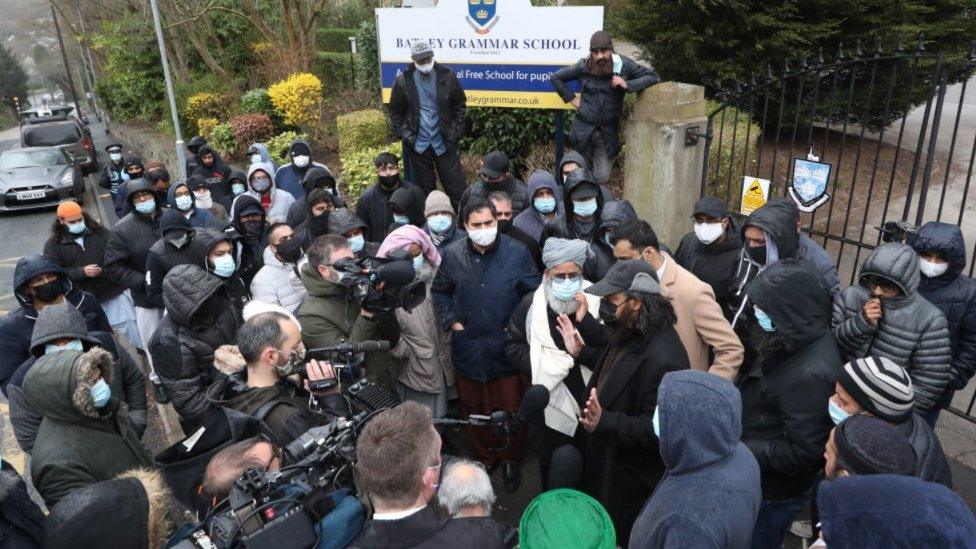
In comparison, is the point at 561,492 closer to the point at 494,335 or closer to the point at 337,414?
the point at 337,414

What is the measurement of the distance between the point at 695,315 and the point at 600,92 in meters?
3.29

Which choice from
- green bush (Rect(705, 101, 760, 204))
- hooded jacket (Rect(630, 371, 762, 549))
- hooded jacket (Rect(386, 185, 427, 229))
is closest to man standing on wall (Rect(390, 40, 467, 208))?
hooded jacket (Rect(386, 185, 427, 229))

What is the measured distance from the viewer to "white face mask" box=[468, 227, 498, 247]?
4.18 metres

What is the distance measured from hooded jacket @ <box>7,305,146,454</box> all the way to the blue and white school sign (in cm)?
483

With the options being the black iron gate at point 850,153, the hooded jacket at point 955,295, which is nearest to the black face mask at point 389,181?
the black iron gate at point 850,153

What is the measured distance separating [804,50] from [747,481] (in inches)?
299

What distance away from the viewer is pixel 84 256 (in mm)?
5988

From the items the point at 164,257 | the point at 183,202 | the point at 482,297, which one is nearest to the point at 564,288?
the point at 482,297

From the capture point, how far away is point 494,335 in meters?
4.15

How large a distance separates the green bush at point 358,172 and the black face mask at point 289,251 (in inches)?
181

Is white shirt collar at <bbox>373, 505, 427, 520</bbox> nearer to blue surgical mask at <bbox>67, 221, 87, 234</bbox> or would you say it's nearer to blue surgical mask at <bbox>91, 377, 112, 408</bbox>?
blue surgical mask at <bbox>91, 377, 112, 408</bbox>

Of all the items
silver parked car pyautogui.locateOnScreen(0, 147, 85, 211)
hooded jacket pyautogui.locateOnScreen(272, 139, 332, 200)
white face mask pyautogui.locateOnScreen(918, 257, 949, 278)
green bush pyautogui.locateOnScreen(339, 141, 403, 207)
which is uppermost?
white face mask pyautogui.locateOnScreen(918, 257, 949, 278)

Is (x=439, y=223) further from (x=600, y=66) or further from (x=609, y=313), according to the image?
(x=600, y=66)

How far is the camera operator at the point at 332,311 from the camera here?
3.62m
